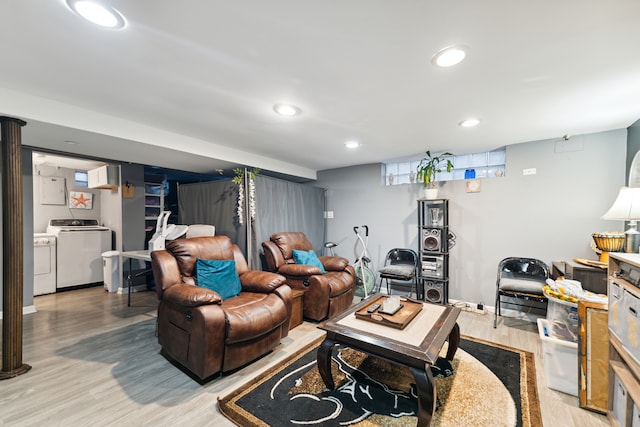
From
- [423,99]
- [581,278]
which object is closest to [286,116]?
[423,99]

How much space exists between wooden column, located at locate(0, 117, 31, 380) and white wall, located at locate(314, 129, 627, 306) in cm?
417

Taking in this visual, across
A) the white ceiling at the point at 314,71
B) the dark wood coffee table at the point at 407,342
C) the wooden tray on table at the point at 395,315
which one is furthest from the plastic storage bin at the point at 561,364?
Result: the white ceiling at the point at 314,71

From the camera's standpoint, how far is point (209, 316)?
192 cm

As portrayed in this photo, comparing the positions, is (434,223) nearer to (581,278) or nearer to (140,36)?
(581,278)

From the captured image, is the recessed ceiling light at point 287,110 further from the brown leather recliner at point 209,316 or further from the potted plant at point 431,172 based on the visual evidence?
the potted plant at point 431,172

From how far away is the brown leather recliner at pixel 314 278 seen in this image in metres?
3.10

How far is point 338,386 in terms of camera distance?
1941mm

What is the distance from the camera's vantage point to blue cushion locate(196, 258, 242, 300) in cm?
248

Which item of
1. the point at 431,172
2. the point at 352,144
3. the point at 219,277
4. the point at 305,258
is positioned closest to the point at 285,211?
the point at 305,258

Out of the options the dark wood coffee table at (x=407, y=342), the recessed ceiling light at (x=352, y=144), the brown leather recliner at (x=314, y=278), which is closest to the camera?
the dark wood coffee table at (x=407, y=342)

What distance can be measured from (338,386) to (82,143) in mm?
3473

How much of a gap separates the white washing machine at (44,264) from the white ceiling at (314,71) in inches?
91.0

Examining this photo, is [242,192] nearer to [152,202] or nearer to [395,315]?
[395,315]

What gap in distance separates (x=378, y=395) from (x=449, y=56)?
7.45 ft
